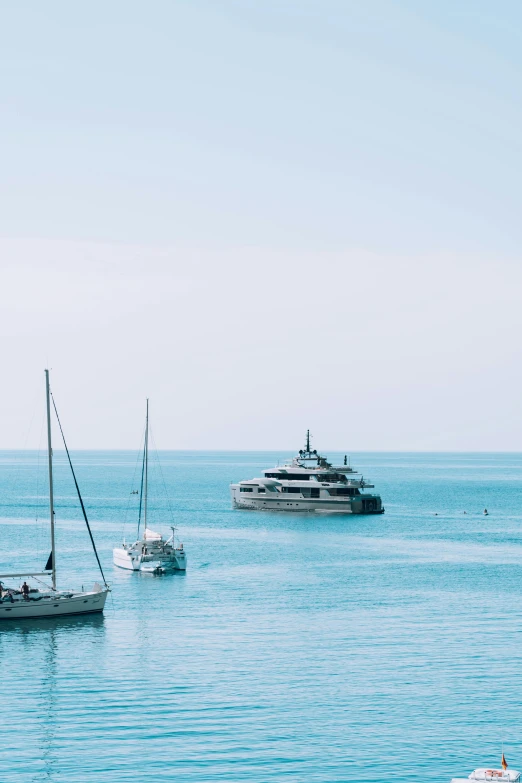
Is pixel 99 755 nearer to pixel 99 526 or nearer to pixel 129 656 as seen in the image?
pixel 129 656

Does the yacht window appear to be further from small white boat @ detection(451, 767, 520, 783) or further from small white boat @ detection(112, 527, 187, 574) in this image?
small white boat @ detection(451, 767, 520, 783)

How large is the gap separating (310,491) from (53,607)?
9945 centimetres

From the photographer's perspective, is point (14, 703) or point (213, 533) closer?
point (14, 703)

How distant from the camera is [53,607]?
68938 millimetres

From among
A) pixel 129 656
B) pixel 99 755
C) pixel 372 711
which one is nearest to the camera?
pixel 99 755

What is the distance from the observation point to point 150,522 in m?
149

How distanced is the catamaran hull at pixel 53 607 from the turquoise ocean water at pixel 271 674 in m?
0.76

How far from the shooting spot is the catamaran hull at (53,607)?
68.3 metres

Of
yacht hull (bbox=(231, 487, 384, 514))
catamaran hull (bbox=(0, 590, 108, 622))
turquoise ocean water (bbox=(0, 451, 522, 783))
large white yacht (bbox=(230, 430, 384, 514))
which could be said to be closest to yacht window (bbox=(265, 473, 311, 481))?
large white yacht (bbox=(230, 430, 384, 514))

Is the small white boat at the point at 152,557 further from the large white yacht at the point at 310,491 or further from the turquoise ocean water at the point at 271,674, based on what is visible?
the large white yacht at the point at 310,491

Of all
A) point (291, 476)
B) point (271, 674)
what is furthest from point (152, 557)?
point (291, 476)

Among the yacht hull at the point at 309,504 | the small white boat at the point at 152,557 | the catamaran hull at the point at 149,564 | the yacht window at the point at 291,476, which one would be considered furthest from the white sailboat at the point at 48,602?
the yacht window at the point at 291,476

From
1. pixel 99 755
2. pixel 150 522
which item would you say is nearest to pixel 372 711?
pixel 99 755

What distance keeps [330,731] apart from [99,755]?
9.78m
